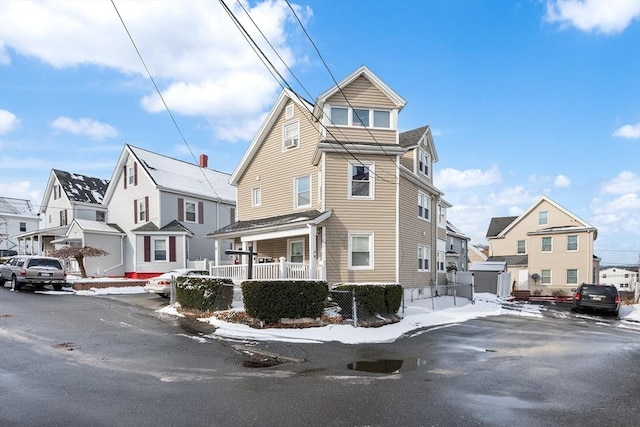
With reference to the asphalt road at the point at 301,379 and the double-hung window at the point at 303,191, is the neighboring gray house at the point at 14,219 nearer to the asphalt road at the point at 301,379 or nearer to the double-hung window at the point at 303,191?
the double-hung window at the point at 303,191

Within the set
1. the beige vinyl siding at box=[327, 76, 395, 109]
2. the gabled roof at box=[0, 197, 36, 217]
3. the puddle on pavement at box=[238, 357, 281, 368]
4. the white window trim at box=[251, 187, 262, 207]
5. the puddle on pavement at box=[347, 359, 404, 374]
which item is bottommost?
the puddle on pavement at box=[347, 359, 404, 374]

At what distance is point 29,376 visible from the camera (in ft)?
22.9

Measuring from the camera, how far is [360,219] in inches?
679

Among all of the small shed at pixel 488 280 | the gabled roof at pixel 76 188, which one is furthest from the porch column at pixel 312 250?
the gabled roof at pixel 76 188

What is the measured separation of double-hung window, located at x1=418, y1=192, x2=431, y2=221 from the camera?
68.9ft

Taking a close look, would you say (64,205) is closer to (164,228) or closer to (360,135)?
(164,228)

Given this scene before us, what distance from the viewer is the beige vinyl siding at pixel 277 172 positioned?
750 inches

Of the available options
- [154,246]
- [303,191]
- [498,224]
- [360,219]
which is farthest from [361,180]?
[498,224]

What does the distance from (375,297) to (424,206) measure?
9.09 metres

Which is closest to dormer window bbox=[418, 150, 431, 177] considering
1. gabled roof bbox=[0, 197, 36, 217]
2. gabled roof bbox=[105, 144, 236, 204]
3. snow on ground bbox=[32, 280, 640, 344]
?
snow on ground bbox=[32, 280, 640, 344]

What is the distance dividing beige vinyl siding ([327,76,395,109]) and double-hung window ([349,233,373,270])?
5.70m

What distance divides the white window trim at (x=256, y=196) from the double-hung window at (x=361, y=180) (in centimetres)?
582

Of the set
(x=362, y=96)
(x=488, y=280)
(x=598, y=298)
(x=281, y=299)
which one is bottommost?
(x=488, y=280)

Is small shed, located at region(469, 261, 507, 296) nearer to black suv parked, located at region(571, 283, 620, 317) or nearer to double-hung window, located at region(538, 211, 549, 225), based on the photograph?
black suv parked, located at region(571, 283, 620, 317)
